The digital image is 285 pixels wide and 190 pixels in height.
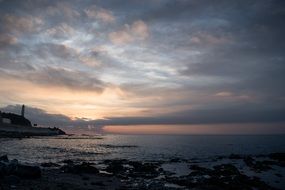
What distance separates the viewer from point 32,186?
22703mm

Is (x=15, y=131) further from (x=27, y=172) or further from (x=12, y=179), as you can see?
(x=12, y=179)

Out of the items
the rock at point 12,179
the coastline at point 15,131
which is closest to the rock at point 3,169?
the rock at point 12,179

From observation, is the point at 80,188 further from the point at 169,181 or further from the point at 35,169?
the point at 169,181

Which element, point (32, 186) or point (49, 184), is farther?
point (49, 184)

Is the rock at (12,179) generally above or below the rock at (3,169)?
below

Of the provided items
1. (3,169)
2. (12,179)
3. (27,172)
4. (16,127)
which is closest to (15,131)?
(16,127)

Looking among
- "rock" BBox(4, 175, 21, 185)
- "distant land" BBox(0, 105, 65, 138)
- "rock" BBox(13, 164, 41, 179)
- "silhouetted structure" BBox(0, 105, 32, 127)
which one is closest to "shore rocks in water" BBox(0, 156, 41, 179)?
"rock" BBox(13, 164, 41, 179)

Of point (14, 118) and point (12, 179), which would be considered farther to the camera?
point (14, 118)

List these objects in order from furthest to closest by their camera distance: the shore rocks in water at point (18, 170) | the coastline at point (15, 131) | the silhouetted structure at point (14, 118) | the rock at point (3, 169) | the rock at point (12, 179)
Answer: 1. the silhouetted structure at point (14, 118)
2. the coastline at point (15, 131)
3. the shore rocks in water at point (18, 170)
4. the rock at point (3, 169)
5. the rock at point (12, 179)

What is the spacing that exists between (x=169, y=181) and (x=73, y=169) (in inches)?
454

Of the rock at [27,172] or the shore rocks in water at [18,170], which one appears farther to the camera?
the rock at [27,172]

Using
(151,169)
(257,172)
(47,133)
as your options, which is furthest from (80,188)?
(47,133)

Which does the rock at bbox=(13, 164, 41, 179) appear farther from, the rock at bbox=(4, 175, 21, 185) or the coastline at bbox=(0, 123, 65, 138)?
the coastline at bbox=(0, 123, 65, 138)

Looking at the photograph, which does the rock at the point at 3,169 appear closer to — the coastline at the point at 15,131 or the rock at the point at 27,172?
the rock at the point at 27,172
